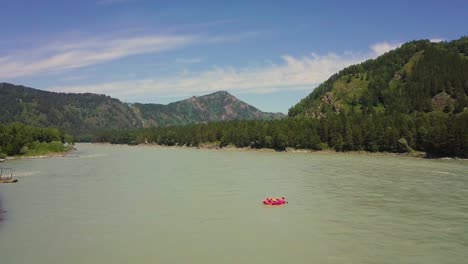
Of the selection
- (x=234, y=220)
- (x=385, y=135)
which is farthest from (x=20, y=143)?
(x=234, y=220)

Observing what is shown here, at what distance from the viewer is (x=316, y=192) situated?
7044 cm

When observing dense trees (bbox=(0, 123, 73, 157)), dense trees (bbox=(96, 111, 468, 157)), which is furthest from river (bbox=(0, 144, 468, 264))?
dense trees (bbox=(0, 123, 73, 157))

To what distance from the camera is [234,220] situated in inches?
1977

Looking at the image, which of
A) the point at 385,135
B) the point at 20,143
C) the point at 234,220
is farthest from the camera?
the point at 385,135

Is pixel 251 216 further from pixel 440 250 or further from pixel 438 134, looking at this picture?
pixel 438 134

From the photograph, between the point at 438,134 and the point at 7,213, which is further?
the point at 438,134

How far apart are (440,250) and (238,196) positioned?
3371 centimetres

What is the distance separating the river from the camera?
122ft

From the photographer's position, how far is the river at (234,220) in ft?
122

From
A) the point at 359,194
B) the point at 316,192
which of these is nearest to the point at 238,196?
the point at 316,192

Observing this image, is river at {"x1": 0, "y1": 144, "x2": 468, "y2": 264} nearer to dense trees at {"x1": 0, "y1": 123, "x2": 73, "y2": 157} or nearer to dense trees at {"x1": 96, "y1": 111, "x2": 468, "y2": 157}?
dense trees at {"x1": 96, "y1": 111, "x2": 468, "y2": 157}

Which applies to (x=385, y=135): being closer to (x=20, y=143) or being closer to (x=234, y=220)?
(x=234, y=220)

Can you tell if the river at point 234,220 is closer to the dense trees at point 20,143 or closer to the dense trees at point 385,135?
the dense trees at point 385,135

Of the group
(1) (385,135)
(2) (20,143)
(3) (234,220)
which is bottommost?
(3) (234,220)
